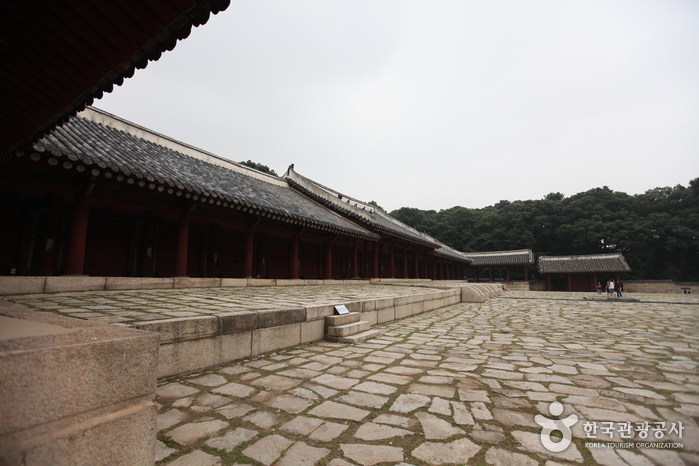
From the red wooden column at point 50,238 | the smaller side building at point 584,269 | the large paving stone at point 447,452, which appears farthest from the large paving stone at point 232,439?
the smaller side building at point 584,269

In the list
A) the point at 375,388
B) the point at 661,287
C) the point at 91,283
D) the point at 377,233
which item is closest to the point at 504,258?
the point at 661,287

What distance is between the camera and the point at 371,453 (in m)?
2.04

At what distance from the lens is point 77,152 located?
6.20 metres

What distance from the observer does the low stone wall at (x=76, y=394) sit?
1.19 meters

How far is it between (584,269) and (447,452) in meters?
40.7

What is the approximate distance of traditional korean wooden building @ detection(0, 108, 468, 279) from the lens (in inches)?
274

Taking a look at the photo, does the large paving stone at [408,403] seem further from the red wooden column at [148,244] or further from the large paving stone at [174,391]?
the red wooden column at [148,244]

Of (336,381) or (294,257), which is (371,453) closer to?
(336,381)

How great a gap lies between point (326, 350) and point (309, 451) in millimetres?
2538

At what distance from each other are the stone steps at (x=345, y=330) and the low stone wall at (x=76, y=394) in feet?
11.8

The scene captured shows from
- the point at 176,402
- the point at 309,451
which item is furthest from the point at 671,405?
the point at 176,402

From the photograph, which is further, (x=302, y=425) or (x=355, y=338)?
(x=355, y=338)

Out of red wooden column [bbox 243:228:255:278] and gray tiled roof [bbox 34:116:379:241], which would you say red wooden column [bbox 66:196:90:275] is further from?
red wooden column [bbox 243:228:255:278]

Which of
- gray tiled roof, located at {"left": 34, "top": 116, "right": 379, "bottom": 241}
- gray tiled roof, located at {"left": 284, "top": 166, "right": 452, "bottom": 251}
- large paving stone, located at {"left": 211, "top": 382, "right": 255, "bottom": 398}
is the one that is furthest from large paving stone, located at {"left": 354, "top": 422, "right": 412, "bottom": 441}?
gray tiled roof, located at {"left": 284, "top": 166, "right": 452, "bottom": 251}
